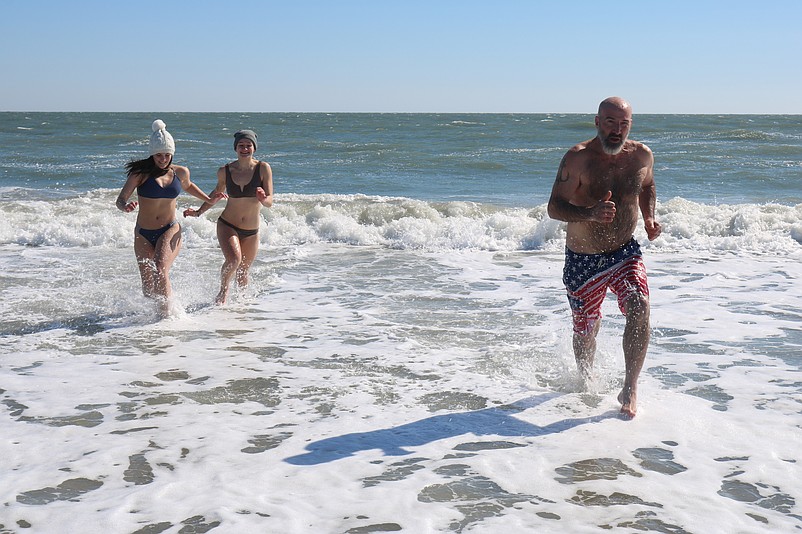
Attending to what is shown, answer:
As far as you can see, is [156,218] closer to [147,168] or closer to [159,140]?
[147,168]

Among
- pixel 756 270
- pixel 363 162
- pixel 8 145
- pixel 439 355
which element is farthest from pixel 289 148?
pixel 439 355

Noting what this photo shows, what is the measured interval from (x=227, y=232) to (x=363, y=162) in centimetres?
1734

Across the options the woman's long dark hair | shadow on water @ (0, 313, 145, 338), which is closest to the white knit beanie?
the woman's long dark hair

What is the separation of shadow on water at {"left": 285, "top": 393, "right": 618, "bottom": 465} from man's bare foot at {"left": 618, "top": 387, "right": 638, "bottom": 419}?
0.06 m

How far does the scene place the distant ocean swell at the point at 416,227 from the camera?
1198 centimetres

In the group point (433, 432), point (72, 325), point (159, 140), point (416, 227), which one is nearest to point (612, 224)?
point (433, 432)

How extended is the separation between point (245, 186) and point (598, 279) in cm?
392

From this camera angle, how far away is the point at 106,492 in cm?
382

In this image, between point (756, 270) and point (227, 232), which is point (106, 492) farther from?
point (756, 270)

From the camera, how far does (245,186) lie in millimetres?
7770

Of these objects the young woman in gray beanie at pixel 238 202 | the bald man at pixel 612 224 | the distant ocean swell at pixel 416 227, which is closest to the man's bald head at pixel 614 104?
the bald man at pixel 612 224

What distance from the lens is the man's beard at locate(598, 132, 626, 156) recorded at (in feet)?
15.0

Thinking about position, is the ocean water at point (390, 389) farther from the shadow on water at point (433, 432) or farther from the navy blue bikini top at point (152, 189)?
the navy blue bikini top at point (152, 189)

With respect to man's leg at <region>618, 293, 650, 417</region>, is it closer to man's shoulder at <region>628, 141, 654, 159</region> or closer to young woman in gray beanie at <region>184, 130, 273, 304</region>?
man's shoulder at <region>628, 141, 654, 159</region>
